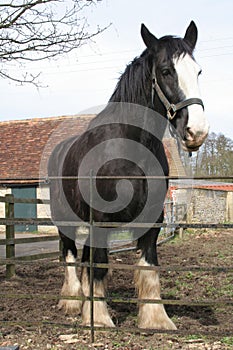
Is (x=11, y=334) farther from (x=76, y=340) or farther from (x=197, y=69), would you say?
(x=197, y=69)

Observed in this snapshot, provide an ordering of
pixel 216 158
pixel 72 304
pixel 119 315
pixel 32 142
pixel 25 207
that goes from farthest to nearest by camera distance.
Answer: pixel 216 158
pixel 32 142
pixel 25 207
pixel 72 304
pixel 119 315

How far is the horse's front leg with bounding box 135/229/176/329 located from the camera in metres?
4.46

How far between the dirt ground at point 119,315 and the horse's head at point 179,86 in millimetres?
1220

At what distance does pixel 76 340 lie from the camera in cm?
424

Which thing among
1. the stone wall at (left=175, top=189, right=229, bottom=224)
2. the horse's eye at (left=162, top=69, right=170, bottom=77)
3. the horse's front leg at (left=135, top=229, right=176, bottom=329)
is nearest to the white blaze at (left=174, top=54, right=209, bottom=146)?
the horse's eye at (left=162, top=69, right=170, bottom=77)

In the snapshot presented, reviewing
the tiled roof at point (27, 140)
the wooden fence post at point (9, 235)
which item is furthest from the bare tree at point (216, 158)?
the wooden fence post at point (9, 235)

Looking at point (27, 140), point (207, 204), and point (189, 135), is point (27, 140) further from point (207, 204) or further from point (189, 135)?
point (189, 135)

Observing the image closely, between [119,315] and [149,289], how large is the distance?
77 centimetres

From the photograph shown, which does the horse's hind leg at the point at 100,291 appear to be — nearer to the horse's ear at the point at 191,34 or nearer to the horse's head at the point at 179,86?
the horse's head at the point at 179,86

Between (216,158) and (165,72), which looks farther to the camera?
(216,158)

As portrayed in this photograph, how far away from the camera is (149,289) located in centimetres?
457

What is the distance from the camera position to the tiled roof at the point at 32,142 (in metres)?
21.9

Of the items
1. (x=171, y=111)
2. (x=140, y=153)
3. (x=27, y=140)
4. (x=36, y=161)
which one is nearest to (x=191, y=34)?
(x=171, y=111)

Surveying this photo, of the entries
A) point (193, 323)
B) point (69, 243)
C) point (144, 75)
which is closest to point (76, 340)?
point (193, 323)
